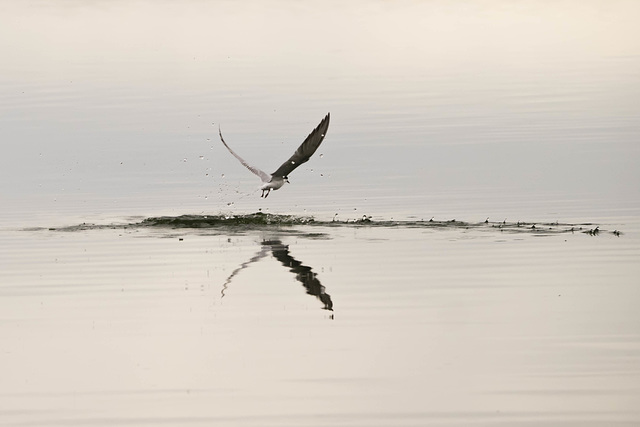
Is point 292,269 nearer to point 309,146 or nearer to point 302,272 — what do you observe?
point 302,272

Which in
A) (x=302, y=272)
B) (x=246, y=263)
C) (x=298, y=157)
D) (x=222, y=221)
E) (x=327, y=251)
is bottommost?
(x=302, y=272)

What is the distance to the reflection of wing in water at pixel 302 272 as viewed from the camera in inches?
701

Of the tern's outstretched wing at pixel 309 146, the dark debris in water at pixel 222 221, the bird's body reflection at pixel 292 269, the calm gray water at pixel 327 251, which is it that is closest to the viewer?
the calm gray water at pixel 327 251

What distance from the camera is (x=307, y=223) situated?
79.1 ft

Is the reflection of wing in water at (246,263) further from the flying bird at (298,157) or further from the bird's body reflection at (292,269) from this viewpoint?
the flying bird at (298,157)

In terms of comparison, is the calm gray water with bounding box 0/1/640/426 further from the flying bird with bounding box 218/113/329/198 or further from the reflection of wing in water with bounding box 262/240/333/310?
the flying bird with bounding box 218/113/329/198

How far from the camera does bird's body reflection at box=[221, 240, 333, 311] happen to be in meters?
18.0

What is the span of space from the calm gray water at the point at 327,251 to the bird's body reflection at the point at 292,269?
62 millimetres

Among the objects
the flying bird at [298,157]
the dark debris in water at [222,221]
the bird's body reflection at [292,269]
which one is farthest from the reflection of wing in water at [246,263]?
the dark debris in water at [222,221]

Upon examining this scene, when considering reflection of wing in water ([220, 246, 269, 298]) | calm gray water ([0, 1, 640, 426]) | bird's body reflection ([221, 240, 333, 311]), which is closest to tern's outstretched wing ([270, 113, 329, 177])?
calm gray water ([0, 1, 640, 426])

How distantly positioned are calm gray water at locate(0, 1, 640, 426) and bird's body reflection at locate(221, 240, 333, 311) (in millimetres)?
62

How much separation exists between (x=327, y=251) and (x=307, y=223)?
2.83 meters

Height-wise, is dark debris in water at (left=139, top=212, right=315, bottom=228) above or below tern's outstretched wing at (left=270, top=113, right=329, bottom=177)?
below

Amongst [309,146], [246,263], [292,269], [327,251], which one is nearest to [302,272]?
[292,269]
